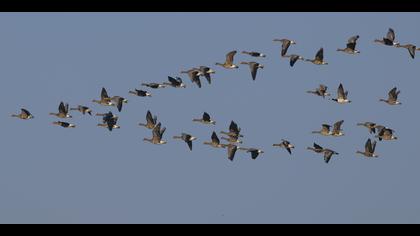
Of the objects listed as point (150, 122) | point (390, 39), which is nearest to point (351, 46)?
point (390, 39)

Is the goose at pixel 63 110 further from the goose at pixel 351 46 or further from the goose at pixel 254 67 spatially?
the goose at pixel 351 46

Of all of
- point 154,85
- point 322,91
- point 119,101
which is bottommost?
point 119,101

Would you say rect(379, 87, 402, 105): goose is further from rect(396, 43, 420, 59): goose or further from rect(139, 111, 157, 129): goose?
rect(139, 111, 157, 129): goose

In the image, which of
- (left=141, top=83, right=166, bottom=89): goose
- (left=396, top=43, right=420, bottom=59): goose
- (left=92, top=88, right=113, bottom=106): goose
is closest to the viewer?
(left=396, top=43, right=420, bottom=59): goose

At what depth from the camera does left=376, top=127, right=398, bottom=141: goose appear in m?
56.9

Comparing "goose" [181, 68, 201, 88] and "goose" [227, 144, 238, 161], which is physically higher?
"goose" [181, 68, 201, 88]

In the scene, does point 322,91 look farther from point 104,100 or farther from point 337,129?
point 104,100

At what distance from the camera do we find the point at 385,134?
57.2m

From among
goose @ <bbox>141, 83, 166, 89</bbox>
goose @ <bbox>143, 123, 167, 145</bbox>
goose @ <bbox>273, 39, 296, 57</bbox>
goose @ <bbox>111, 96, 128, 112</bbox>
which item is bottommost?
goose @ <bbox>143, 123, 167, 145</bbox>

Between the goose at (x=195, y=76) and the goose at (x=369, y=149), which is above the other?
the goose at (x=195, y=76)

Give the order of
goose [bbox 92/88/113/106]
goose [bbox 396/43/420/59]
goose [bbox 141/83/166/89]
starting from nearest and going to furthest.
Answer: goose [bbox 396/43/420/59]
goose [bbox 92/88/113/106]
goose [bbox 141/83/166/89]

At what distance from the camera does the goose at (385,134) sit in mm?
56906

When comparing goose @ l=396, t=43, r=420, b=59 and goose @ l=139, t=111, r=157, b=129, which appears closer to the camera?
goose @ l=396, t=43, r=420, b=59
